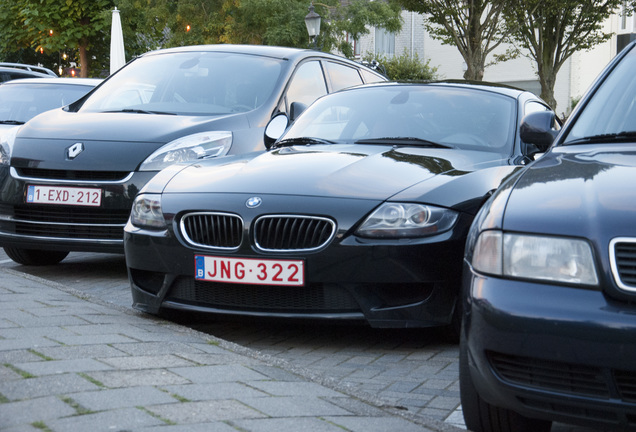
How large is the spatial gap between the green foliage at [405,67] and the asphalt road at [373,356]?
36.8 m

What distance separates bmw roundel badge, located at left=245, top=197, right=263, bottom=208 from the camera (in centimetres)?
480

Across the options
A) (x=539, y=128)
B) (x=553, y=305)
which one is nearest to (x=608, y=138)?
(x=539, y=128)

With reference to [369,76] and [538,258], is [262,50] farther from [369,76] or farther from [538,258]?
[538,258]

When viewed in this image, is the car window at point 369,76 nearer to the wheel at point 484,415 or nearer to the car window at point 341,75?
the car window at point 341,75

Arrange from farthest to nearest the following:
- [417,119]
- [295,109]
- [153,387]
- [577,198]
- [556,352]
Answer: [295,109]
[417,119]
[153,387]
[577,198]
[556,352]

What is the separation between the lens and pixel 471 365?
3.11 meters

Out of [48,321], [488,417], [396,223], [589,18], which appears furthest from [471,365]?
[589,18]

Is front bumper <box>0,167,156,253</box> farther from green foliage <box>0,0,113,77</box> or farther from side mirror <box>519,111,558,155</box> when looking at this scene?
green foliage <box>0,0,113,77</box>

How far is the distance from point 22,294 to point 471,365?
3.10 meters

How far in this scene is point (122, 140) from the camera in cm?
666

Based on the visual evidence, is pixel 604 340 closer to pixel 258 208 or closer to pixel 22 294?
pixel 258 208

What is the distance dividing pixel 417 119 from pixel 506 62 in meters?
41.4

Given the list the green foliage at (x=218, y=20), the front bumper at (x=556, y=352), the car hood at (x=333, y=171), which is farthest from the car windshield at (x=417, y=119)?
the green foliage at (x=218, y=20)

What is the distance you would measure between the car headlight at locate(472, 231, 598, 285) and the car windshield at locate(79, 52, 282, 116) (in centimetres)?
440
